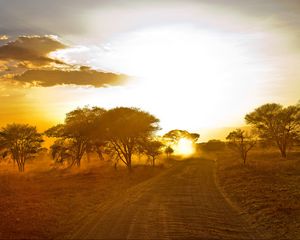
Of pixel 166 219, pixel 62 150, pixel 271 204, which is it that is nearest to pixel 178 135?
pixel 62 150

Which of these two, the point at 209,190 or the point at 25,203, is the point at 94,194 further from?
the point at 209,190

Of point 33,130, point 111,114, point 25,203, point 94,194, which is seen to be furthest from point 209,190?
point 33,130

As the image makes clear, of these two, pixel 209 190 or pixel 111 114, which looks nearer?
pixel 209 190

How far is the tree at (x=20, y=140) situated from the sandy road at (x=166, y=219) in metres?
53.6

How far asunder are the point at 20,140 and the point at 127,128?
30153 mm

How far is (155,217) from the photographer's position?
19391 mm

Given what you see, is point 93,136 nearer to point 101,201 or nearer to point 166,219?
point 101,201

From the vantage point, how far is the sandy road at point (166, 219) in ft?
51.5

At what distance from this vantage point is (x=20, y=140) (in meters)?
76.9

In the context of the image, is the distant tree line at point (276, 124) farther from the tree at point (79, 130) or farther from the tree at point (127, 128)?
the tree at point (79, 130)

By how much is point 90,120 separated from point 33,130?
56.0ft

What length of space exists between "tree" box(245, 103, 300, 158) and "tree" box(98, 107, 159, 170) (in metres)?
33.2

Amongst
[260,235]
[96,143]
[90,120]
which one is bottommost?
[260,235]

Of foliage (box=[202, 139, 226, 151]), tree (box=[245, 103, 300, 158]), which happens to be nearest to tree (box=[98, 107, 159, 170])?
tree (box=[245, 103, 300, 158])
